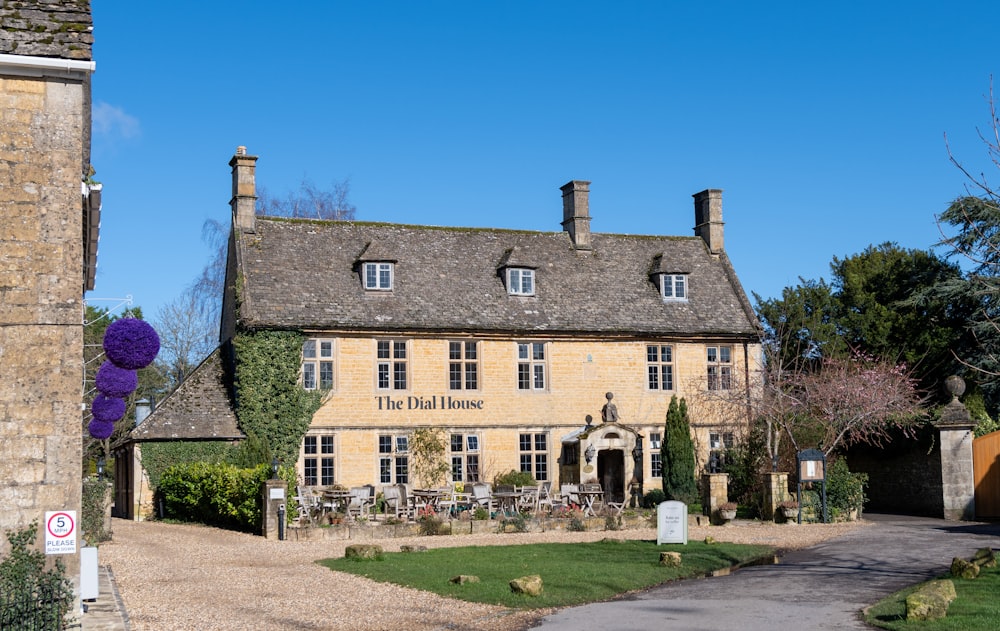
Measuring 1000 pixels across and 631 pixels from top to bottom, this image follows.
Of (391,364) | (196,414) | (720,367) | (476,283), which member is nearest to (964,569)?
(391,364)

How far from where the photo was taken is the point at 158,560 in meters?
20.3

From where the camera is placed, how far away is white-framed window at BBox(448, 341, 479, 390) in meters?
33.1

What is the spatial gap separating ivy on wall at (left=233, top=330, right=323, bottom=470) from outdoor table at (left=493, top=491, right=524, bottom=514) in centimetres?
628

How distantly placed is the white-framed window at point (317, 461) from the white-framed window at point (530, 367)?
6341 millimetres

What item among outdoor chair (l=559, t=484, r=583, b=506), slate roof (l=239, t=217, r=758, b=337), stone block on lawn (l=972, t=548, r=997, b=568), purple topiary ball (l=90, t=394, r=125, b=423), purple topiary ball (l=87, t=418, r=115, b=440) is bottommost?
stone block on lawn (l=972, t=548, r=997, b=568)

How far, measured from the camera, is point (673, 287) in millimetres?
36625

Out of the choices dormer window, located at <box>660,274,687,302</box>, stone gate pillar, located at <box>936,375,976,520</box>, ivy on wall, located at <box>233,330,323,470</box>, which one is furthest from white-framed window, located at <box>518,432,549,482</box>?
stone gate pillar, located at <box>936,375,976,520</box>

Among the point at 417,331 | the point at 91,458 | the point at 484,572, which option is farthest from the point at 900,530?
the point at 91,458

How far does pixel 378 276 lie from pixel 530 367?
219 inches

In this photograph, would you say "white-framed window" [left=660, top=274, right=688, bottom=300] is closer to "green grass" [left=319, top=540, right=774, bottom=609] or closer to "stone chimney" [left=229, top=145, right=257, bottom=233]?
"stone chimney" [left=229, top=145, right=257, bottom=233]

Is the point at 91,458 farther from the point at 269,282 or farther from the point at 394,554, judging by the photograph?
the point at 394,554

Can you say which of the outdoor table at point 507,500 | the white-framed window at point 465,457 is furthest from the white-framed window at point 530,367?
the outdoor table at point 507,500

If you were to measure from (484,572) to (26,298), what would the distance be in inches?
336

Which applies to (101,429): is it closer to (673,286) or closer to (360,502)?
(360,502)
